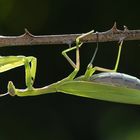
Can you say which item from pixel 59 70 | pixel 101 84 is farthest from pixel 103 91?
pixel 59 70

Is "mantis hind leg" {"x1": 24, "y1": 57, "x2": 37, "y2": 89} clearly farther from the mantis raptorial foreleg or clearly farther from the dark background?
the dark background

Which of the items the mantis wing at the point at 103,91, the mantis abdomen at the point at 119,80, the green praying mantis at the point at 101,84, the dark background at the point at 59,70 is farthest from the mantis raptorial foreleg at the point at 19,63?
the dark background at the point at 59,70

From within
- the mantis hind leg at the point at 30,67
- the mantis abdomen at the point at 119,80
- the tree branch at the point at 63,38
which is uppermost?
the tree branch at the point at 63,38

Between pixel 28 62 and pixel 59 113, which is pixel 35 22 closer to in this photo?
pixel 59 113

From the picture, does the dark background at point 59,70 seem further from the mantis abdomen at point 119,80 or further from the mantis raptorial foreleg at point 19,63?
the mantis abdomen at point 119,80

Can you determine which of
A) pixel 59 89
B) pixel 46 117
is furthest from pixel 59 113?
pixel 59 89

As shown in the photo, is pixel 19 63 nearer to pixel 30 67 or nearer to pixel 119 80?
pixel 30 67
